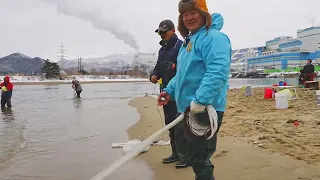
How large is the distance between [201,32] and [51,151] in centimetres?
365

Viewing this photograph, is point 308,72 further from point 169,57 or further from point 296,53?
point 296,53

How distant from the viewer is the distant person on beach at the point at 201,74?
203cm

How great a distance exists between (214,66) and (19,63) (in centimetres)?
16985

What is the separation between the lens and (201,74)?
2236 millimetres

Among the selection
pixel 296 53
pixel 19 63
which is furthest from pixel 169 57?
pixel 19 63

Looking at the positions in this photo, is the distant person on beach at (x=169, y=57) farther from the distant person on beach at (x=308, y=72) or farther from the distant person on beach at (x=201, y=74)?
the distant person on beach at (x=308, y=72)

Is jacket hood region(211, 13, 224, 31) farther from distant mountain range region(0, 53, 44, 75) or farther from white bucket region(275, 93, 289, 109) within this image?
distant mountain range region(0, 53, 44, 75)

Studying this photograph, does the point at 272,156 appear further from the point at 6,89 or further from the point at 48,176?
the point at 6,89

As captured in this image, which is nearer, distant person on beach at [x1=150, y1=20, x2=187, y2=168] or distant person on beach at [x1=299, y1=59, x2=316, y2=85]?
distant person on beach at [x1=150, y1=20, x2=187, y2=168]

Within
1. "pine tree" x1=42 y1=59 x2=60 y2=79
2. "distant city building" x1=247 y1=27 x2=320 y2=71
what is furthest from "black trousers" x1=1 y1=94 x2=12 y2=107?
"distant city building" x1=247 y1=27 x2=320 y2=71

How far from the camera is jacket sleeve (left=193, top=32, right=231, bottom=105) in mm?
1999

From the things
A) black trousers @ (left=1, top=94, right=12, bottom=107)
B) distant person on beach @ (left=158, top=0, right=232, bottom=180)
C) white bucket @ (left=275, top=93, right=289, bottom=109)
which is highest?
distant person on beach @ (left=158, top=0, right=232, bottom=180)

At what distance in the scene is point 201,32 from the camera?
2262 mm

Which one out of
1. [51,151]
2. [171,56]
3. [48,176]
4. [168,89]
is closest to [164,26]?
[171,56]
